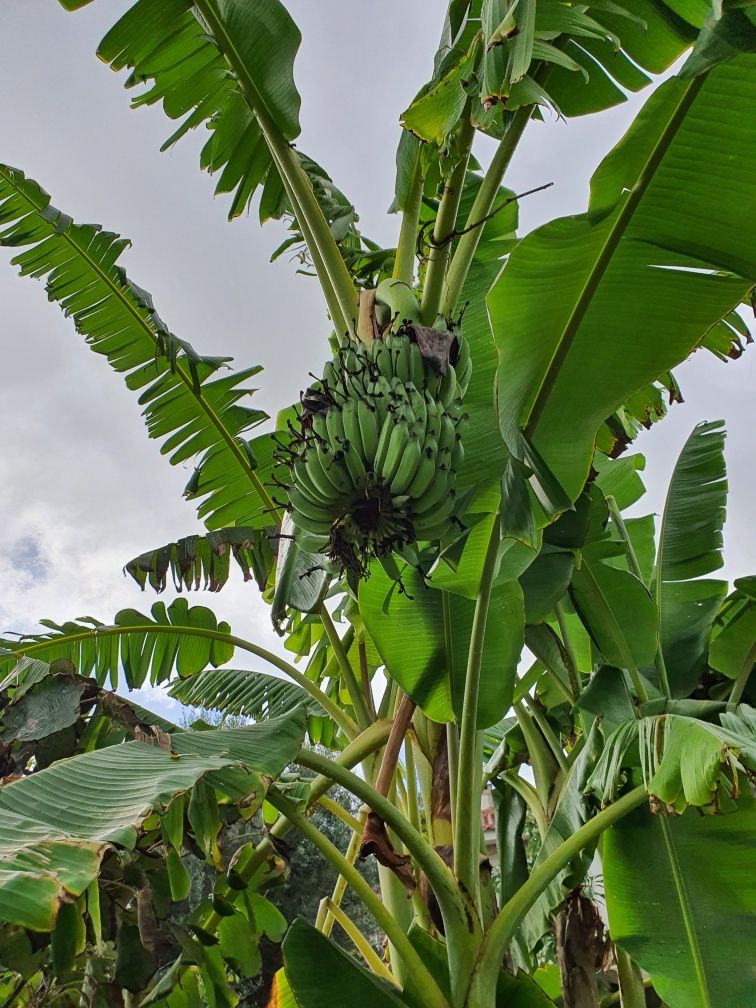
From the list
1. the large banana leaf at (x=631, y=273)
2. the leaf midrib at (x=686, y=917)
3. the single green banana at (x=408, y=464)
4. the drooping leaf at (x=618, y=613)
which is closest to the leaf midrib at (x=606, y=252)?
the large banana leaf at (x=631, y=273)

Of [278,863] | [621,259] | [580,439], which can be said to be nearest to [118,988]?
[278,863]

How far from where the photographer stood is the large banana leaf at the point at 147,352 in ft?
7.50

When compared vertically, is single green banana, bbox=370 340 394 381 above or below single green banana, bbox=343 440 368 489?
above

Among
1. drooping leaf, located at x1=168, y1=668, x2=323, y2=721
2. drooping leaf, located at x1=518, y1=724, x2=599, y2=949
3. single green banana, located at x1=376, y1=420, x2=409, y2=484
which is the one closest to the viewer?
single green banana, located at x1=376, y1=420, x2=409, y2=484

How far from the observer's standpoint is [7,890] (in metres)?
0.75

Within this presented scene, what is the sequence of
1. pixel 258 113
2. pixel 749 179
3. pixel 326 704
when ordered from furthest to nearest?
pixel 326 704 → pixel 258 113 → pixel 749 179

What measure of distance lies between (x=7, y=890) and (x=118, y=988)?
1.03m

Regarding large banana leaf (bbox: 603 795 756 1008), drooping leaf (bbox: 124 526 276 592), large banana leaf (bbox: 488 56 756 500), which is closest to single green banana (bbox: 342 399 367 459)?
large banana leaf (bbox: 488 56 756 500)

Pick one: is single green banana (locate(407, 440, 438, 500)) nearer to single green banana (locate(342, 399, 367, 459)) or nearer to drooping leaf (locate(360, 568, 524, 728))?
single green banana (locate(342, 399, 367, 459))

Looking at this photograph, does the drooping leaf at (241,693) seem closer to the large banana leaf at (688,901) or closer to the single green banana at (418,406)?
the large banana leaf at (688,901)

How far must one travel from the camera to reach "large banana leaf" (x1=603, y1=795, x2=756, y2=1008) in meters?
1.52

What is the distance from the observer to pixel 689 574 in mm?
2084

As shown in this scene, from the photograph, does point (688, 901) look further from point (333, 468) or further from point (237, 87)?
point (237, 87)

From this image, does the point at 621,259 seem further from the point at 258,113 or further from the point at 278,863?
the point at 278,863
